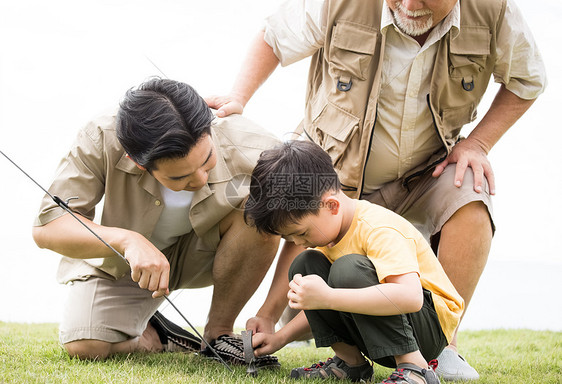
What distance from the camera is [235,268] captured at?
2945 mm

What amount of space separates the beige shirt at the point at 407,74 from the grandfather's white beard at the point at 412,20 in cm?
3

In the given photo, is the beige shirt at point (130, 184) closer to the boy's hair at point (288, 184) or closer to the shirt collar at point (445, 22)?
the boy's hair at point (288, 184)

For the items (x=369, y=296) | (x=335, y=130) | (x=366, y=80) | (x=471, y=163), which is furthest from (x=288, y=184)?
(x=471, y=163)

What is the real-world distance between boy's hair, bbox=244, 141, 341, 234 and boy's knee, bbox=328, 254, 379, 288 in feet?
0.63

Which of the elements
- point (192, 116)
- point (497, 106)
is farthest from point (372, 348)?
point (497, 106)

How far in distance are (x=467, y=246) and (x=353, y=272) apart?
33.0 inches

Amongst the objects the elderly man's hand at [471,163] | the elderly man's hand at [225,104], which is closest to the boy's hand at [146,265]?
the elderly man's hand at [225,104]

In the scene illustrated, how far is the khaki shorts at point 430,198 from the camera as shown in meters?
2.83

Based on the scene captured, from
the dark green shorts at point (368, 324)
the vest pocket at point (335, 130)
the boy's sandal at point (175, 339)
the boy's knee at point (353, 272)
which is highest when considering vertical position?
the vest pocket at point (335, 130)

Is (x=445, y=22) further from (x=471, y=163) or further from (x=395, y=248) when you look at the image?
(x=395, y=248)

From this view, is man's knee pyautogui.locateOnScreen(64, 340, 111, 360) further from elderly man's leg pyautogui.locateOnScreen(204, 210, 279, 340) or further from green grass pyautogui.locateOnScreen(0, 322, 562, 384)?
elderly man's leg pyautogui.locateOnScreen(204, 210, 279, 340)

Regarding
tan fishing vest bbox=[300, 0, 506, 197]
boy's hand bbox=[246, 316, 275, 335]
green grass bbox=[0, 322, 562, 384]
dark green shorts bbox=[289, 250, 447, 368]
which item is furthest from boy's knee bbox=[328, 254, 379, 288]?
tan fishing vest bbox=[300, 0, 506, 197]

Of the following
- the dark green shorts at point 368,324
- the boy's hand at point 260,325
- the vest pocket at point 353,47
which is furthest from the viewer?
the vest pocket at point 353,47

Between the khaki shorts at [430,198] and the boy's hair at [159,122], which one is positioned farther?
the khaki shorts at [430,198]
